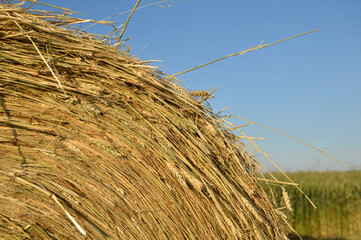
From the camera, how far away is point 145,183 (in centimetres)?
217

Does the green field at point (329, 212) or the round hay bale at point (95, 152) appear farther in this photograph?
the green field at point (329, 212)

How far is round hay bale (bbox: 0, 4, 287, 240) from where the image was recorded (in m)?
1.98

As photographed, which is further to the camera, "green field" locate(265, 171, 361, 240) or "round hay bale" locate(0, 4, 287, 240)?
"green field" locate(265, 171, 361, 240)

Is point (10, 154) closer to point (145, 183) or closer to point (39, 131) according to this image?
point (39, 131)

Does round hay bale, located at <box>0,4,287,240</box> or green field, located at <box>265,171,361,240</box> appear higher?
green field, located at <box>265,171,361,240</box>

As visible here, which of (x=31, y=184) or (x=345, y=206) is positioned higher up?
(x=345, y=206)

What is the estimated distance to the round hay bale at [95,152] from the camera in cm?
198

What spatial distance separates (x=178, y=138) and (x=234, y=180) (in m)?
0.50

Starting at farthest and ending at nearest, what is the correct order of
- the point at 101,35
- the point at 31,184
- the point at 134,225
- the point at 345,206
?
1. the point at 345,206
2. the point at 101,35
3. the point at 134,225
4. the point at 31,184

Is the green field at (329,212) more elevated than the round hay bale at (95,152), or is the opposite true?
the green field at (329,212)

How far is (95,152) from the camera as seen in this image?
6.95 ft

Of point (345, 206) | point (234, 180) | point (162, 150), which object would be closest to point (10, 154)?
point (162, 150)

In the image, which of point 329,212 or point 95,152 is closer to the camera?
point 95,152

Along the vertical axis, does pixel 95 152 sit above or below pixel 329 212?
below
